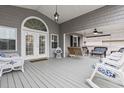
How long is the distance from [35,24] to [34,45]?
1550 millimetres

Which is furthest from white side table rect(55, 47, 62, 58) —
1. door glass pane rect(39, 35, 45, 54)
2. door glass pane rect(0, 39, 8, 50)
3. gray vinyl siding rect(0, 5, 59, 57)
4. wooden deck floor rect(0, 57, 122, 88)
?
wooden deck floor rect(0, 57, 122, 88)

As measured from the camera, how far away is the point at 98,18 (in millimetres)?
5395

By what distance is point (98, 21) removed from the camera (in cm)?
539

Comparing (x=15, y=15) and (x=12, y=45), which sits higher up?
(x=15, y=15)

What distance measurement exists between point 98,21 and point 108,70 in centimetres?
383

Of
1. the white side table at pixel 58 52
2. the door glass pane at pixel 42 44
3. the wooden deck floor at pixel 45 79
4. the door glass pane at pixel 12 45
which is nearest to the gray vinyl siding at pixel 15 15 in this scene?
the door glass pane at pixel 12 45

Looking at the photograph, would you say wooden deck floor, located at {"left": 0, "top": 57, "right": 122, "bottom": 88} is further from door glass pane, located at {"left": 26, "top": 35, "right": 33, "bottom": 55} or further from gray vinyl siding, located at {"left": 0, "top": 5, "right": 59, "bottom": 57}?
gray vinyl siding, located at {"left": 0, "top": 5, "right": 59, "bottom": 57}

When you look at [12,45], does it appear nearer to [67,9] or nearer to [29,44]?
[29,44]

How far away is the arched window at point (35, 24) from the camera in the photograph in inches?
251

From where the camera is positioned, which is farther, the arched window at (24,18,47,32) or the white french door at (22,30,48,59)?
the arched window at (24,18,47,32)

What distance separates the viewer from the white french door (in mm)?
6238

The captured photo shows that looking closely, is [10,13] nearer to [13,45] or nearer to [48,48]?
[13,45]

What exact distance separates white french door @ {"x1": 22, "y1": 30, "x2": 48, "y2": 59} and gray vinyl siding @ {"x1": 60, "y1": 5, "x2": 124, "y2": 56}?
2234 mm

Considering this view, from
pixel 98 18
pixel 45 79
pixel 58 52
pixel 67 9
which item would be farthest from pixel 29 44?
pixel 98 18
